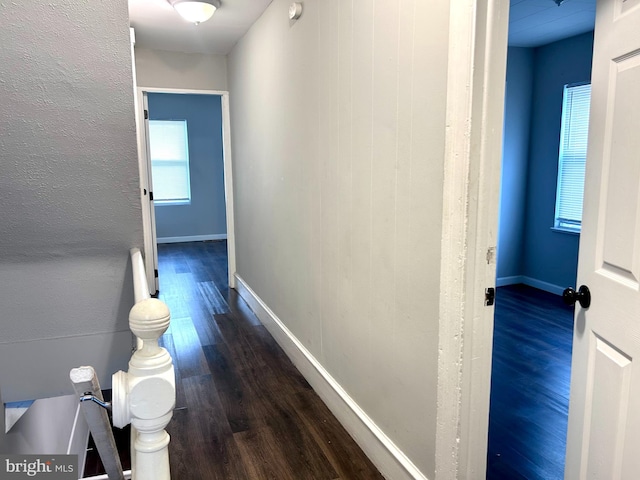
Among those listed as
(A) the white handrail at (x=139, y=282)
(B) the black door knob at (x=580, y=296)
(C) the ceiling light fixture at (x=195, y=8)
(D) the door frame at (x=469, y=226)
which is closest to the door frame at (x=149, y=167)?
(C) the ceiling light fixture at (x=195, y=8)

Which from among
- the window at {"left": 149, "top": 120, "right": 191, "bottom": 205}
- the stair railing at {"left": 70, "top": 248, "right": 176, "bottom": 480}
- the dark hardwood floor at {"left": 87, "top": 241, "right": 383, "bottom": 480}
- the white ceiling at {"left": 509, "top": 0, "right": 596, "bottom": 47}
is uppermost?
the white ceiling at {"left": 509, "top": 0, "right": 596, "bottom": 47}

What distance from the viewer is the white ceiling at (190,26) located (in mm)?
3439

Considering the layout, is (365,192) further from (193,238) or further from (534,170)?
(193,238)

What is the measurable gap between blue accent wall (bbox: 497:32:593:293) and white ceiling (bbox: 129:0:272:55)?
2.77 metres

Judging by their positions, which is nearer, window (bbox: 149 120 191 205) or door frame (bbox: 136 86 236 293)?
door frame (bbox: 136 86 236 293)

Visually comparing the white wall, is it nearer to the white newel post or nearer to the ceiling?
the ceiling

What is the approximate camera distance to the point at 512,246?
5.14 metres

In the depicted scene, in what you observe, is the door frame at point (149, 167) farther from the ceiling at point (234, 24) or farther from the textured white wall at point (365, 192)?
the textured white wall at point (365, 192)

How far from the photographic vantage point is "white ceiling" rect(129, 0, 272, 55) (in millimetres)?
3439

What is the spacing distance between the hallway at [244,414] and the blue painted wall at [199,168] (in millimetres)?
4132

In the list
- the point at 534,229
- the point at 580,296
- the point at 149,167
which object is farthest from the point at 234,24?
the point at 534,229

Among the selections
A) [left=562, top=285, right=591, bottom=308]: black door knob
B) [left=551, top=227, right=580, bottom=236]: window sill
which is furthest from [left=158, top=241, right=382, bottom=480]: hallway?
[left=551, top=227, right=580, bottom=236]: window sill

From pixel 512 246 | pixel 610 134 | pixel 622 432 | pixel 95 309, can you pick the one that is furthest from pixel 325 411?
pixel 512 246

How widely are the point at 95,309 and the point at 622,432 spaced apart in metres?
2.64
